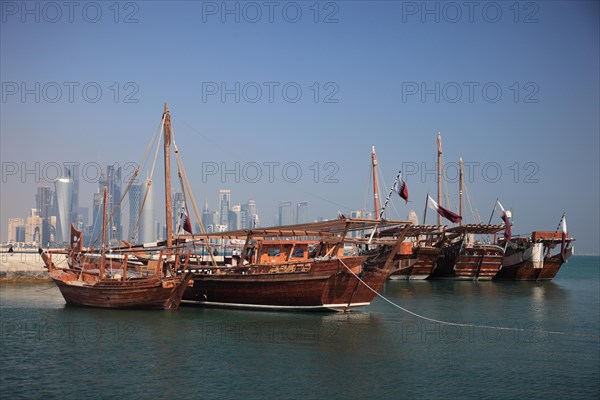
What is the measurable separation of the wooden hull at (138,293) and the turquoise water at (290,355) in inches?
31.0

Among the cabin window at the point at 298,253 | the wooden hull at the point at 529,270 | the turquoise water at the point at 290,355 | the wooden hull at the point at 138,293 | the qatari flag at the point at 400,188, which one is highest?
the qatari flag at the point at 400,188

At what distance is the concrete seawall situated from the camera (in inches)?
2325

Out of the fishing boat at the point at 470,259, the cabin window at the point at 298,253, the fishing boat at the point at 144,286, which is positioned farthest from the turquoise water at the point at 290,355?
the fishing boat at the point at 470,259

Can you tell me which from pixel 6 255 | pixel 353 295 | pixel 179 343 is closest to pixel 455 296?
pixel 353 295

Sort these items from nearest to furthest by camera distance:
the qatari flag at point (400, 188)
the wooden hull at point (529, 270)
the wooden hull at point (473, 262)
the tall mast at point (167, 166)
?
the tall mast at point (167, 166)
the qatari flag at point (400, 188)
the wooden hull at point (473, 262)
the wooden hull at point (529, 270)

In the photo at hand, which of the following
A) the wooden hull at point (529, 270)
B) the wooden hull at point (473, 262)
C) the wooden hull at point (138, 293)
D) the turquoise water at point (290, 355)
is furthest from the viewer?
the wooden hull at point (529, 270)

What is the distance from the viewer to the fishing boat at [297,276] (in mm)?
32031

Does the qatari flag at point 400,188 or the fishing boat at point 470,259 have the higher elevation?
the qatari flag at point 400,188

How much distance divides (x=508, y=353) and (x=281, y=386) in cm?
1053

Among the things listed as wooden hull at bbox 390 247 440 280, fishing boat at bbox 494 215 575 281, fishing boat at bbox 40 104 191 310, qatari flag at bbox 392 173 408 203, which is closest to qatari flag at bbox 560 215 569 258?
fishing boat at bbox 494 215 575 281

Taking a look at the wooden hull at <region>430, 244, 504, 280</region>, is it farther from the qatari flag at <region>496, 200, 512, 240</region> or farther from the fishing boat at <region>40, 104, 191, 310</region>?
the fishing boat at <region>40, 104, 191, 310</region>

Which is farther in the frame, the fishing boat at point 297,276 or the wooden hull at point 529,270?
the wooden hull at point 529,270

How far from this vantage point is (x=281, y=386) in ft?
60.7

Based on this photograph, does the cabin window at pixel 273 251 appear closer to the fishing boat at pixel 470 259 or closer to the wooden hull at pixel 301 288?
the wooden hull at pixel 301 288
